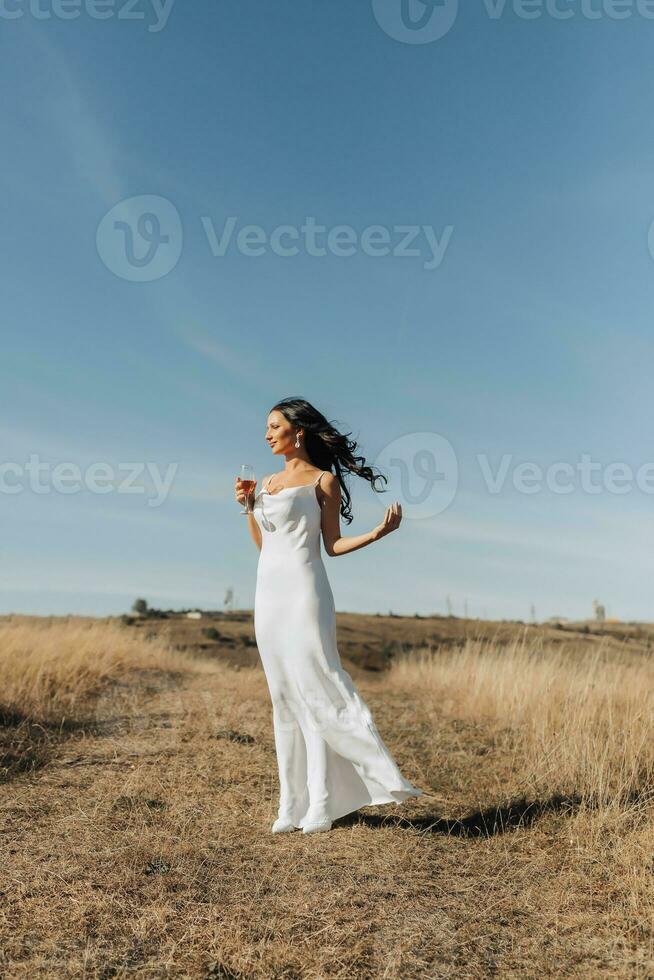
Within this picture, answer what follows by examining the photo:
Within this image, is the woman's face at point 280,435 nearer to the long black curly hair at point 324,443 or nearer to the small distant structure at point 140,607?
the long black curly hair at point 324,443

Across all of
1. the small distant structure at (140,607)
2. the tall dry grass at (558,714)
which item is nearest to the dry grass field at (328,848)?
the tall dry grass at (558,714)

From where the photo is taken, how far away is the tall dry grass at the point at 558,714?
22.4ft

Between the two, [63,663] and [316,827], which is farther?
[63,663]

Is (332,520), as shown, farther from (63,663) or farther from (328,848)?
(63,663)

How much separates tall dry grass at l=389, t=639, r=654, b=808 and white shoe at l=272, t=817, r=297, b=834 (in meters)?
2.22

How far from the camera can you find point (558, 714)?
9.12 m

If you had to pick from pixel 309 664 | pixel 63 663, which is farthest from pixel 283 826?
pixel 63 663

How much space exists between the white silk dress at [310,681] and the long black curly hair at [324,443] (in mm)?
356

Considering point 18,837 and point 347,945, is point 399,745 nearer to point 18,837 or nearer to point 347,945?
point 18,837

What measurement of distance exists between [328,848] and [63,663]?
7.37m

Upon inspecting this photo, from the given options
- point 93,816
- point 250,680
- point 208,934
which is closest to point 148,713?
point 250,680

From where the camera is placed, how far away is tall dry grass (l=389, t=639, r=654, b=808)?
22.4 ft

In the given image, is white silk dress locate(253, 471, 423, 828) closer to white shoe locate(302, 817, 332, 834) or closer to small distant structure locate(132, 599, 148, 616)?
white shoe locate(302, 817, 332, 834)

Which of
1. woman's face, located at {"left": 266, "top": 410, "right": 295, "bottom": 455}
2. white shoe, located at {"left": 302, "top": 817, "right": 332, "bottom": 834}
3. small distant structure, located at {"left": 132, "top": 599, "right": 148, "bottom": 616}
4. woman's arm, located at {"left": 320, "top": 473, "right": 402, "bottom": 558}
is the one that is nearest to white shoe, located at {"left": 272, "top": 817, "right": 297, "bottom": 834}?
white shoe, located at {"left": 302, "top": 817, "right": 332, "bottom": 834}
